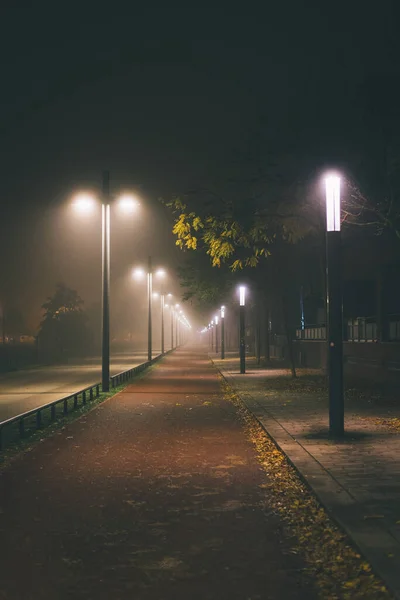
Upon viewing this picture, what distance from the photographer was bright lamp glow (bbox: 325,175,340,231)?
13828 millimetres

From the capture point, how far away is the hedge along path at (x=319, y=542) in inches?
222

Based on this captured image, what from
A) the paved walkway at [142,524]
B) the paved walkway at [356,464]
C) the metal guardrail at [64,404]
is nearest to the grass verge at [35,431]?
the metal guardrail at [64,404]

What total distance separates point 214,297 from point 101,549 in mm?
37602

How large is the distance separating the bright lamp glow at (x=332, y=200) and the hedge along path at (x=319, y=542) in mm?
4691

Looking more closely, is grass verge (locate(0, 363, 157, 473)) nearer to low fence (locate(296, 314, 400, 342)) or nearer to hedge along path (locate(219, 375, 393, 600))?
hedge along path (locate(219, 375, 393, 600))

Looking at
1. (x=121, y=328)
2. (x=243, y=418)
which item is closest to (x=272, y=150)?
(x=243, y=418)

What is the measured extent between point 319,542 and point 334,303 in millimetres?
7363

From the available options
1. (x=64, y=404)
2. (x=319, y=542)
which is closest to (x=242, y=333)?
(x=64, y=404)

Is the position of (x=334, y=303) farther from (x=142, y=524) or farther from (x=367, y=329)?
(x=367, y=329)

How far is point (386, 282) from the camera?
29031mm

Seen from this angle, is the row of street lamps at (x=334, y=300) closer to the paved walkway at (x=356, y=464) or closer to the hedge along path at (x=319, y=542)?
the paved walkway at (x=356, y=464)

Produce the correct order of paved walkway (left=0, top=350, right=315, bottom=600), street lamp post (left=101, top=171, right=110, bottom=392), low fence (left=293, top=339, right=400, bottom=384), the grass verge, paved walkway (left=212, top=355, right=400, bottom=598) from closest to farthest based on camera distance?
paved walkway (left=0, top=350, right=315, bottom=600)
paved walkway (left=212, top=355, right=400, bottom=598)
the grass verge
low fence (left=293, top=339, right=400, bottom=384)
street lamp post (left=101, top=171, right=110, bottom=392)

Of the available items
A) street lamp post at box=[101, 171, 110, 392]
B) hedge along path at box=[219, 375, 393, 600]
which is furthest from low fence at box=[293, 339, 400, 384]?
hedge along path at box=[219, 375, 393, 600]

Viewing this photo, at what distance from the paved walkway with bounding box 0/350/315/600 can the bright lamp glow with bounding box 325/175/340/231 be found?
4323mm
